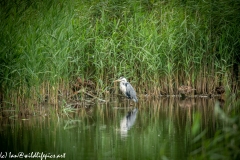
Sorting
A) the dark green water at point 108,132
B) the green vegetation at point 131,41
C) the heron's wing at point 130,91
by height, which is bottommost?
the dark green water at point 108,132

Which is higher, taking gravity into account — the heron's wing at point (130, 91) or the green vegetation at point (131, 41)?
the green vegetation at point (131, 41)

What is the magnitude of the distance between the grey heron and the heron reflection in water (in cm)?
60

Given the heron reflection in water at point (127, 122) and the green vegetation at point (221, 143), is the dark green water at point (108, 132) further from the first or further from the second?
the green vegetation at point (221, 143)

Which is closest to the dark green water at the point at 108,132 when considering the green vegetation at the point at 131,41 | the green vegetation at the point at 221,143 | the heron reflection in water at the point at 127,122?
the heron reflection in water at the point at 127,122

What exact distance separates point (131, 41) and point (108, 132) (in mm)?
3687

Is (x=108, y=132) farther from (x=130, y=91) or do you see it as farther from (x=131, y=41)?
(x=131, y=41)

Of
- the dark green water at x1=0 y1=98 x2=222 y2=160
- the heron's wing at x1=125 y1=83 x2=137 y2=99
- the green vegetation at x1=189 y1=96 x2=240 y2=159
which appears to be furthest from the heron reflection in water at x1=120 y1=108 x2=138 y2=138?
the green vegetation at x1=189 y1=96 x2=240 y2=159

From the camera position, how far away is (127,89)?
11.7 meters

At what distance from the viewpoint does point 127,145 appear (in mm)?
7984

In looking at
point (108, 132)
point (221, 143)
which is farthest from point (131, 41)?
point (221, 143)

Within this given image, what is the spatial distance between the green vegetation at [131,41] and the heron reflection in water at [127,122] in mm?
1294

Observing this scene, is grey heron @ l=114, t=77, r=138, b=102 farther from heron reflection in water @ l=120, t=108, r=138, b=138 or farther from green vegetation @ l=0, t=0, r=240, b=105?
heron reflection in water @ l=120, t=108, r=138, b=138

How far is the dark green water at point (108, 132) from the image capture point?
24.8 ft

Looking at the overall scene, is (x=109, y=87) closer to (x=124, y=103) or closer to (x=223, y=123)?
(x=124, y=103)
